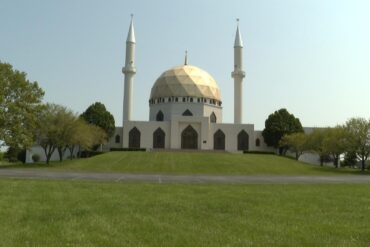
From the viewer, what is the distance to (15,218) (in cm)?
1051

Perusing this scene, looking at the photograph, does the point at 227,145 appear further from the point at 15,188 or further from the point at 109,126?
the point at 15,188

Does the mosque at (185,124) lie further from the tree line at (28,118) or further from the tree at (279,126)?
the tree line at (28,118)

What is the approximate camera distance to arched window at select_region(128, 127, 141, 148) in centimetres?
7900

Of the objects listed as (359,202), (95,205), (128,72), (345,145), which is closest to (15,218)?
(95,205)

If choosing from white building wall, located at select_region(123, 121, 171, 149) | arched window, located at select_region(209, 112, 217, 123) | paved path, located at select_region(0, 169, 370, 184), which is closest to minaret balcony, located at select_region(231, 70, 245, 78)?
arched window, located at select_region(209, 112, 217, 123)

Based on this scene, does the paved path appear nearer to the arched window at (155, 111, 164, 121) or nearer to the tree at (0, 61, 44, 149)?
the tree at (0, 61, 44, 149)

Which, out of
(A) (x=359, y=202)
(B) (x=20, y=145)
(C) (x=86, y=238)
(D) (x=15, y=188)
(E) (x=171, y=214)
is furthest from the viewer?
(B) (x=20, y=145)

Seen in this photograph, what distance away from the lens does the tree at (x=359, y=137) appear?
2039 inches

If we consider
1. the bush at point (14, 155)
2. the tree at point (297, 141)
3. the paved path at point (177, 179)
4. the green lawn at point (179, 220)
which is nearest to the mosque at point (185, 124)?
the bush at point (14, 155)

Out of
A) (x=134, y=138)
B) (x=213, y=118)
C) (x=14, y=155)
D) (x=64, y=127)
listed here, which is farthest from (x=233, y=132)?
(x=14, y=155)

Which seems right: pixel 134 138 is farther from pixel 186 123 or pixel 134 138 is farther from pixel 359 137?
pixel 359 137

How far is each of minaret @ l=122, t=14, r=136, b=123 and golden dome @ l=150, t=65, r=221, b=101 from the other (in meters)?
8.00

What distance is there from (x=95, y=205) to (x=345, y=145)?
4592cm

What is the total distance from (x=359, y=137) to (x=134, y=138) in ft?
132
